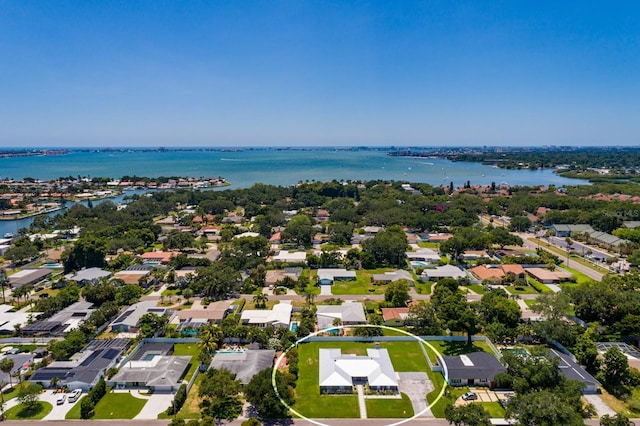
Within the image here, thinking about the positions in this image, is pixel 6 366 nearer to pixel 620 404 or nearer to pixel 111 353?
pixel 111 353

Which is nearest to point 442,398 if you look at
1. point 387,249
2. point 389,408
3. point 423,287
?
point 389,408

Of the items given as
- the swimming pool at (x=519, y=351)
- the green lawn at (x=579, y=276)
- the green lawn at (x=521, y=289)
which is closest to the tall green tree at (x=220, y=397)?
the swimming pool at (x=519, y=351)

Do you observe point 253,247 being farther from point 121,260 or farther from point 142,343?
point 142,343

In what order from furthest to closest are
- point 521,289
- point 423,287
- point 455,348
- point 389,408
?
point 423,287 < point 521,289 < point 455,348 < point 389,408

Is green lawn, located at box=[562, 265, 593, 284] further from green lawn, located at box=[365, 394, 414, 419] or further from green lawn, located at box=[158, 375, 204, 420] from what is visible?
green lawn, located at box=[158, 375, 204, 420]

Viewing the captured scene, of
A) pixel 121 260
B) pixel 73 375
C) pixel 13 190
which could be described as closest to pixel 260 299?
pixel 73 375

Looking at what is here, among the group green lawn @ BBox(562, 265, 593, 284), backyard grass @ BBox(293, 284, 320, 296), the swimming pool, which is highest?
the swimming pool

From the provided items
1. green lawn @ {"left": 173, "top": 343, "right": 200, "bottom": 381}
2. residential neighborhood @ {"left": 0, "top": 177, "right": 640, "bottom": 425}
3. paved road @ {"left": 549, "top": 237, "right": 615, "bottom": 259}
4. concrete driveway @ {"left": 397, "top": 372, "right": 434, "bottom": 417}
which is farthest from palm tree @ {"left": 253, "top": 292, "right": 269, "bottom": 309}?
paved road @ {"left": 549, "top": 237, "right": 615, "bottom": 259}

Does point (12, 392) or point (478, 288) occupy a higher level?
point (478, 288)
